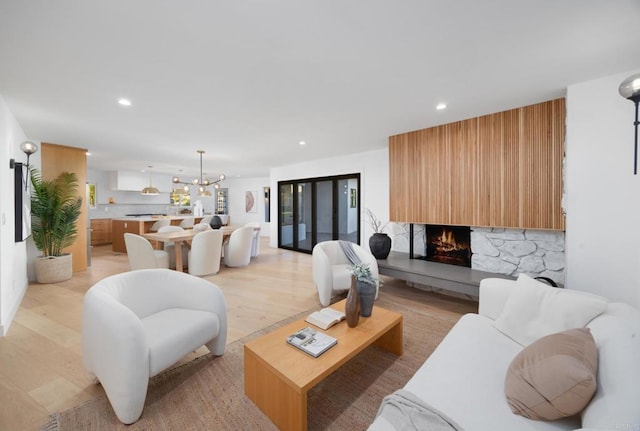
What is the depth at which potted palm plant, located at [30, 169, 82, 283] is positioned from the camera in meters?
4.14

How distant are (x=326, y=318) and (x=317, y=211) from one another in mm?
4507

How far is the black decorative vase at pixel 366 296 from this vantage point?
2133 mm

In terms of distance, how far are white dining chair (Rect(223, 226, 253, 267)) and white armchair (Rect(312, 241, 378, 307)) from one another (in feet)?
7.33

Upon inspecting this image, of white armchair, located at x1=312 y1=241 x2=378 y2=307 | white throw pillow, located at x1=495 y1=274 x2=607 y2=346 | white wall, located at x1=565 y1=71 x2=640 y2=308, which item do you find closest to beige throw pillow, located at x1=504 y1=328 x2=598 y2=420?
white throw pillow, located at x1=495 y1=274 x2=607 y2=346

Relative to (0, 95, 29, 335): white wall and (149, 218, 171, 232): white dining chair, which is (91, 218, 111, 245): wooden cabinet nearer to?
(149, 218, 171, 232): white dining chair

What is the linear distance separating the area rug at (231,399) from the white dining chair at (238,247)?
303 cm

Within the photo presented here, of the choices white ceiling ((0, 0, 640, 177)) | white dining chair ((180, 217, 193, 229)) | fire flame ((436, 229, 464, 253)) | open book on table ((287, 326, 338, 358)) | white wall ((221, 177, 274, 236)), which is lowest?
open book on table ((287, 326, 338, 358))

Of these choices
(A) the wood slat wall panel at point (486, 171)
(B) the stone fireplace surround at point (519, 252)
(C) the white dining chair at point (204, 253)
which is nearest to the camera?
(A) the wood slat wall panel at point (486, 171)

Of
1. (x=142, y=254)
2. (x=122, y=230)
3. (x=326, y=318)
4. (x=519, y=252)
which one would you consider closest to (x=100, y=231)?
(x=122, y=230)

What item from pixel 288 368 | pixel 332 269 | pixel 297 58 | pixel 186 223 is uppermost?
pixel 297 58

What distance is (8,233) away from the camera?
2916 mm

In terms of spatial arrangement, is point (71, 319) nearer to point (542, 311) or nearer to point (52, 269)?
point (52, 269)

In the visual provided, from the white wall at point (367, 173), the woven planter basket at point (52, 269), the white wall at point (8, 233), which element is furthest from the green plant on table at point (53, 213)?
the white wall at point (367, 173)

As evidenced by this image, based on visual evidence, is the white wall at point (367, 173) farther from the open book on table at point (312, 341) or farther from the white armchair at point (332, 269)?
the open book on table at point (312, 341)
